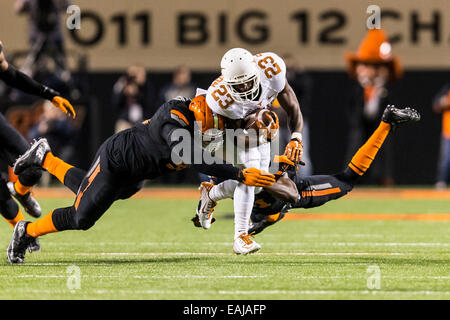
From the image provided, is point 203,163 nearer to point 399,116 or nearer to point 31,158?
point 31,158

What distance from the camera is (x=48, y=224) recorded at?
238 inches

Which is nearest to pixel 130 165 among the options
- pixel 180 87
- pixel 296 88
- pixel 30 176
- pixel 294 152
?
pixel 30 176

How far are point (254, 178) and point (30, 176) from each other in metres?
1.83

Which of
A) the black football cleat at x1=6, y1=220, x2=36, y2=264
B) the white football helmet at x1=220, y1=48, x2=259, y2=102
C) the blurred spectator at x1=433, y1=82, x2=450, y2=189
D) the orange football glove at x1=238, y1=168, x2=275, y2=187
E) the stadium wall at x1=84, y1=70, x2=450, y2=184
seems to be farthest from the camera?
the stadium wall at x1=84, y1=70, x2=450, y2=184

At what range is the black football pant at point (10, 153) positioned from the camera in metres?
6.50

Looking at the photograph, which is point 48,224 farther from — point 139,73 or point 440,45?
point 440,45

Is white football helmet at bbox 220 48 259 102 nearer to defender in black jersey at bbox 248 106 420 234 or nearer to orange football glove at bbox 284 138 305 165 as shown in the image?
orange football glove at bbox 284 138 305 165

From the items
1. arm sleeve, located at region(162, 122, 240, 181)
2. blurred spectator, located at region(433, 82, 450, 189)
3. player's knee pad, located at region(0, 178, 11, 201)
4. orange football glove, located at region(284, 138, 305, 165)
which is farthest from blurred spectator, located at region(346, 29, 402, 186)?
arm sleeve, located at region(162, 122, 240, 181)

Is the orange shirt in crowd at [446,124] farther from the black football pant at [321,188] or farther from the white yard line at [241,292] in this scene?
the white yard line at [241,292]

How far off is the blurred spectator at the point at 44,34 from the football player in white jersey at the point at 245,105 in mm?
7350

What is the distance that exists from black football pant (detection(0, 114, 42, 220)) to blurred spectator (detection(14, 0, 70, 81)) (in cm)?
694

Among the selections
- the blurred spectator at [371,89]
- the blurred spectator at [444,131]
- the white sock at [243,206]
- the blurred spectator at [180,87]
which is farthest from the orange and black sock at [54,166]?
the blurred spectator at [444,131]

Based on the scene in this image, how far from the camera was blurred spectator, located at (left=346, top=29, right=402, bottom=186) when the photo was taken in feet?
45.2

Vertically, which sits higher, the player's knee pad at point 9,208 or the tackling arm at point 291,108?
the tackling arm at point 291,108
